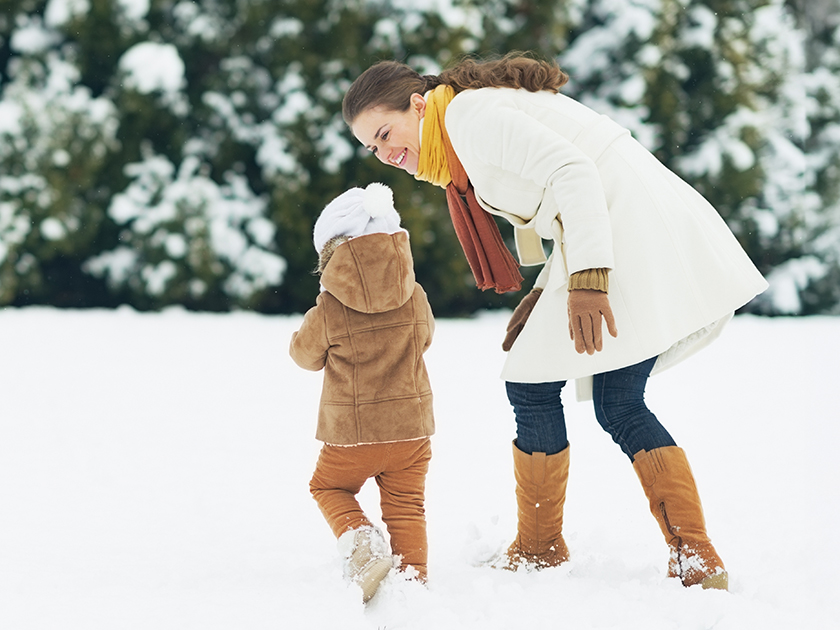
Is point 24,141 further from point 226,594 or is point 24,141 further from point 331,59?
point 226,594

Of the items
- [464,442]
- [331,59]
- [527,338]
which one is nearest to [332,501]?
[527,338]

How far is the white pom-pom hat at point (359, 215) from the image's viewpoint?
194cm

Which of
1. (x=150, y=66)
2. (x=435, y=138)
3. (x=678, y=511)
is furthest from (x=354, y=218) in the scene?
(x=150, y=66)

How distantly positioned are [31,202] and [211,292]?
1.51m

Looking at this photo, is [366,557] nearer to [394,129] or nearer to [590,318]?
[590,318]

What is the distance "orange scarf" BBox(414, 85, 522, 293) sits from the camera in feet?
6.50

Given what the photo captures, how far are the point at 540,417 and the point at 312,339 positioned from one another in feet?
1.91

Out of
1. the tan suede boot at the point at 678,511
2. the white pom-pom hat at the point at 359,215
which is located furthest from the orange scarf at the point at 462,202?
the tan suede boot at the point at 678,511

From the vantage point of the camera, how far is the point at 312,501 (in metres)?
2.80

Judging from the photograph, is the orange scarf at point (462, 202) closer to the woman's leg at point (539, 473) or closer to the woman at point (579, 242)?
the woman at point (579, 242)

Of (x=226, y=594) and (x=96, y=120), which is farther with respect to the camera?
(x=96, y=120)

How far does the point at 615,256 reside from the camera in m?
1.87

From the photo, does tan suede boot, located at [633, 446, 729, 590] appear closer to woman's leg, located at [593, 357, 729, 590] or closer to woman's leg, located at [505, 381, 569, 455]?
woman's leg, located at [593, 357, 729, 590]

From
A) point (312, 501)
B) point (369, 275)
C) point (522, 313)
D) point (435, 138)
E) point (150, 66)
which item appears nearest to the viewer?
point (369, 275)
